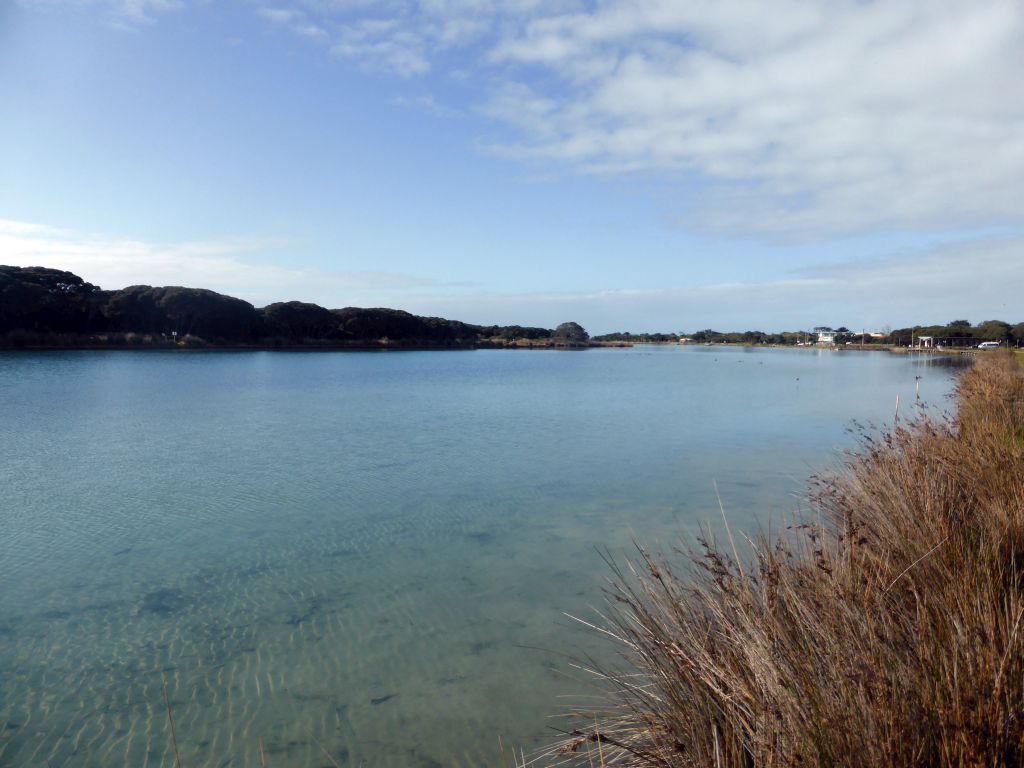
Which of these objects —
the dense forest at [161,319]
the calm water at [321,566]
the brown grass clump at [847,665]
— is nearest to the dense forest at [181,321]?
the dense forest at [161,319]

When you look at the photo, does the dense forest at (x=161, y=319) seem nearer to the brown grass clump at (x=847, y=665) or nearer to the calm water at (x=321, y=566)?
the calm water at (x=321, y=566)

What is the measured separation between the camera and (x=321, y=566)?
6754 mm

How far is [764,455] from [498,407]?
1065 cm

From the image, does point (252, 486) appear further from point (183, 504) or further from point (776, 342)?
point (776, 342)

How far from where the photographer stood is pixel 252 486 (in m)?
10.1

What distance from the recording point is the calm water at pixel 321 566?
13.3ft

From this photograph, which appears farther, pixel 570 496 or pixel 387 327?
pixel 387 327

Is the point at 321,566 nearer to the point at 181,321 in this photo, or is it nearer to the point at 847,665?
the point at 847,665

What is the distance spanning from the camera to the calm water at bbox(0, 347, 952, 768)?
406cm

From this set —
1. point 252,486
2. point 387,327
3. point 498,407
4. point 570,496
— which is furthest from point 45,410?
point 387,327

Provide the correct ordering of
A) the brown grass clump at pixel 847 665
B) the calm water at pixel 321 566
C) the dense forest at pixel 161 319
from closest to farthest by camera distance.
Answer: the brown grass clump at pixel 847 665
the calm water at pixel 321 566
the dense forest at pixel 161 319

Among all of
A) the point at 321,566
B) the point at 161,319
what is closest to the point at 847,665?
the point at 321,566

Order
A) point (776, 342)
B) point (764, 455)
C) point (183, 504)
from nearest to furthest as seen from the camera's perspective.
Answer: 1. point (183, 504)
2. point (764, 455)
3. point (776, 342)

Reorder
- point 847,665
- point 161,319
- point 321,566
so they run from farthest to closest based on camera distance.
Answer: point 161,319 → point 321,566 → point 847,665
